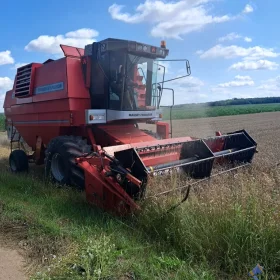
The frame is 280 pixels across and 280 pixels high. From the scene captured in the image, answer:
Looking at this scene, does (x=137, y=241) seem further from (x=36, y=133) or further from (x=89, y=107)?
(x=36, y=133)

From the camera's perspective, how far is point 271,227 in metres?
2.93

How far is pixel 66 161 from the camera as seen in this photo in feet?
19.1

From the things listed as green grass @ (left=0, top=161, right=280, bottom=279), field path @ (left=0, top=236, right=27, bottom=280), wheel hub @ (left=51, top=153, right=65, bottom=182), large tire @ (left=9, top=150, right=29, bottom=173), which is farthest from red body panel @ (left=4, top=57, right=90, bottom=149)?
field path @ (left=0, top=236, right=27, bottom=280)

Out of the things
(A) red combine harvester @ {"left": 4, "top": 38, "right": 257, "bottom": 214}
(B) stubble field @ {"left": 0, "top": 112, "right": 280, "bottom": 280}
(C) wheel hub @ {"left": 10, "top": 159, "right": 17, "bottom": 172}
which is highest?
(A) red combine harvester @ {"left": 4, "top": 38, "right": 257, "bottom": 214}

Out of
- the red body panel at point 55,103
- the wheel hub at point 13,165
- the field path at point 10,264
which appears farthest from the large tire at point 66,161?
the field path at point 10,264

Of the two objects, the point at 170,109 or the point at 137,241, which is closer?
the point at 137,241

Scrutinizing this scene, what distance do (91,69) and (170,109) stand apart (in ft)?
6.39

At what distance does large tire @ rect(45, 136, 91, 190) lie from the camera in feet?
18.7

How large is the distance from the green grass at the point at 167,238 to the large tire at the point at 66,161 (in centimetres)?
131

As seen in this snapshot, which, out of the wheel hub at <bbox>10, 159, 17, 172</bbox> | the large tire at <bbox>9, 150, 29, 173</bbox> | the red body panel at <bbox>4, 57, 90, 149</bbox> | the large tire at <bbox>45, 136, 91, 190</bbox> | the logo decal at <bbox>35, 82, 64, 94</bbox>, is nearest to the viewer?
the large tire at <bbox>45, 136, 91, 190</bbox>

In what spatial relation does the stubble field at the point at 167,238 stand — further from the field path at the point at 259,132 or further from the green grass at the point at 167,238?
the field path at the point at 259,132

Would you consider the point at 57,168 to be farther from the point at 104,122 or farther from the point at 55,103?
the point at 55,103

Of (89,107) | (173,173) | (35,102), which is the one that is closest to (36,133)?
(35,102)

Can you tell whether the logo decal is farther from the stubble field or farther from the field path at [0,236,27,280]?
the field path at [0,236,27,280]
